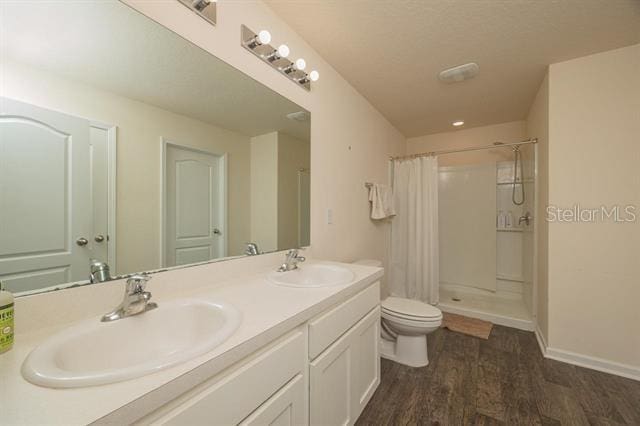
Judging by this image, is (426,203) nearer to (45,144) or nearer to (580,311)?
(580,311)

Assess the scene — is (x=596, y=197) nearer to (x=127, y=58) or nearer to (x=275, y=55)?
(x=275, y=55)

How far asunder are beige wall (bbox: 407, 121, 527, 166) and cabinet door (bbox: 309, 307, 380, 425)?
110 inches

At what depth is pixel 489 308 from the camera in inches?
108

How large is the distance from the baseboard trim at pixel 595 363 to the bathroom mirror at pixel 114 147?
2.40m

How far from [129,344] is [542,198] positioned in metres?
2.87

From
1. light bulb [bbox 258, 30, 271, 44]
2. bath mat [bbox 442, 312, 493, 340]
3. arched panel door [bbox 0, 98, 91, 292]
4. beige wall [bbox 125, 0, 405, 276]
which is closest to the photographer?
arched panel door [bbox 0, 98, 91, 292]

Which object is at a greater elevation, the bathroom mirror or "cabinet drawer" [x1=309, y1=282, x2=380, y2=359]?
the bathroom mirror

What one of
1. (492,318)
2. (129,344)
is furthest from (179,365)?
(492,318)

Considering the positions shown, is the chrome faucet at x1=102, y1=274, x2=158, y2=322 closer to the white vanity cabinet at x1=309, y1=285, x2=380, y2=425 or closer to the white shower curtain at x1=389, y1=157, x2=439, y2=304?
the white vanity cabinet at x1=309, y1=285, x2=380, y2=425

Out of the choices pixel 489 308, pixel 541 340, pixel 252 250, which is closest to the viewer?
pixel 252 250

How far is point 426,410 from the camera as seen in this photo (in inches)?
56.1

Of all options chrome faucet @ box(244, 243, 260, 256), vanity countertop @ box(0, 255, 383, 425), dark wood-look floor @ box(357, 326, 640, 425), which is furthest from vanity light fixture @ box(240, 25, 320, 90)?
dark wood-look floor @ box(357, 326, 640, 425)

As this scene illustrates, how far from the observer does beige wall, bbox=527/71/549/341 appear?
1998 mm

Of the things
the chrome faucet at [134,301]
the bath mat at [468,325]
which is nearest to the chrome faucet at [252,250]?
the chrome faucet at [134,301]
